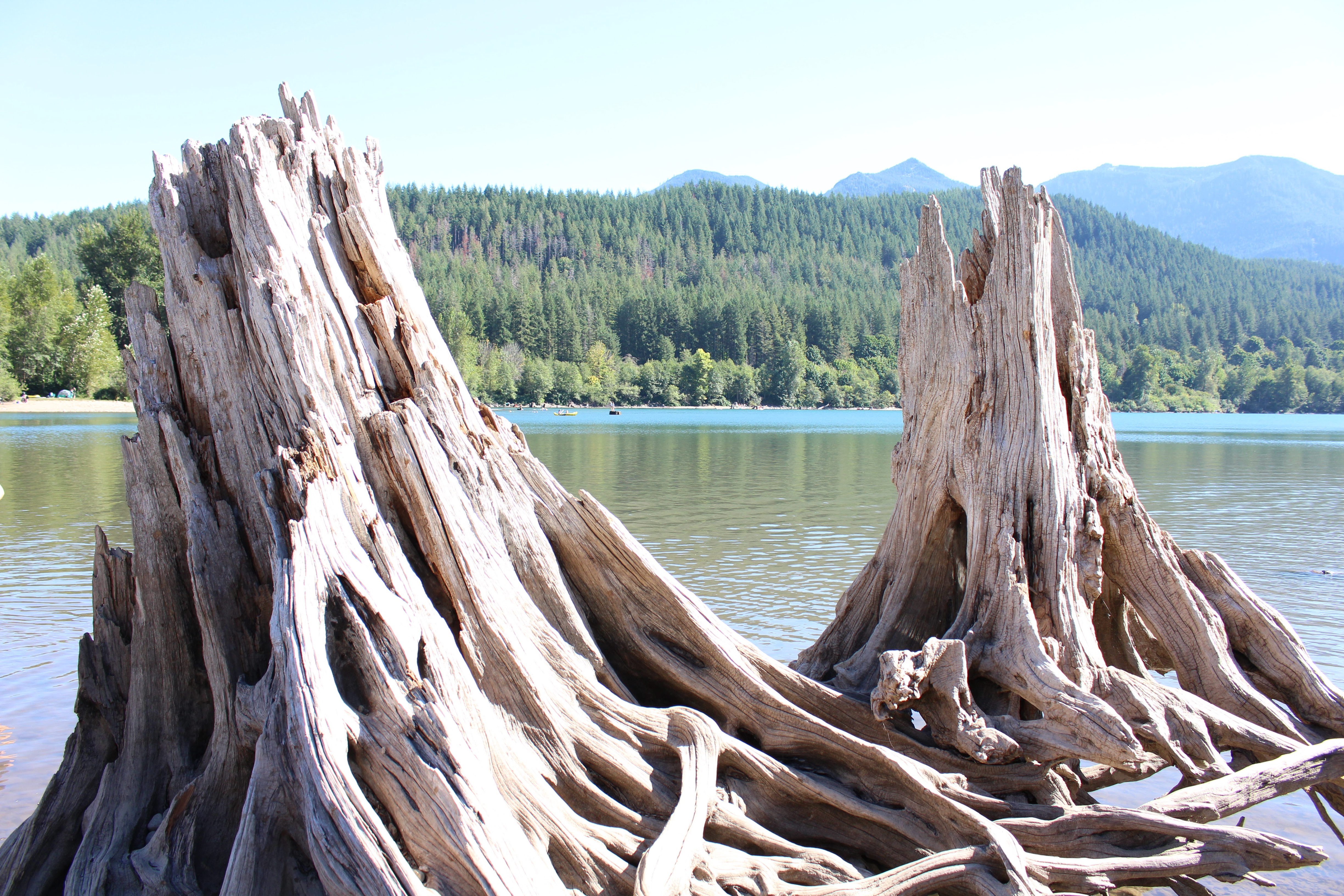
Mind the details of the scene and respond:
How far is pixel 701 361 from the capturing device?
400 feet

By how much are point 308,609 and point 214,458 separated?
1414 millimetres

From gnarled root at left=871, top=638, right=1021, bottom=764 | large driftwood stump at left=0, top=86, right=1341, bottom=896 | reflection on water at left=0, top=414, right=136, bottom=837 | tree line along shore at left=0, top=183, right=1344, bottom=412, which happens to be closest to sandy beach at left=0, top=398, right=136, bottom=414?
tree line along shore at left=0, top=183, right=1344, bottom=412

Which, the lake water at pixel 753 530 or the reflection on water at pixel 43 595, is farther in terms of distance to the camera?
the lake water at pixel 753 530

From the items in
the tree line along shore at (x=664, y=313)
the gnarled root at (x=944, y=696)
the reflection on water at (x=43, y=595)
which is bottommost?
the reflection on water at (x=43, y=595)

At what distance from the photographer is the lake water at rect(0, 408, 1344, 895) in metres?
7.33

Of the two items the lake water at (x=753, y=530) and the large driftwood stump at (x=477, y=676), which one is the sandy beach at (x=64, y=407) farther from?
the large driftwood stump at (x=477, y=676)

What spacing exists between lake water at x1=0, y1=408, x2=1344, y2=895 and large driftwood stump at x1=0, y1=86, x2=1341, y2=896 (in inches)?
54.0

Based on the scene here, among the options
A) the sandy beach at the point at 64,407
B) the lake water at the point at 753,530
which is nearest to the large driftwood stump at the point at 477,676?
the lake water at the point at 753,530

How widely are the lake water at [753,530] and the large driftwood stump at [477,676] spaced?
4.50 feet

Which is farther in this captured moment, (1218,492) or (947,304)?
(1218,492)

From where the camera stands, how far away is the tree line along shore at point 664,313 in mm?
76688

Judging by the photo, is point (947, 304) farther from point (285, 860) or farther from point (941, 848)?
point (285, 860)

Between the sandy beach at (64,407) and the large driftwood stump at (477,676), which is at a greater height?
the large driftwood stump at (477,676)

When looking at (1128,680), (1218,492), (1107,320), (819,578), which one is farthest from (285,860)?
(1107,320)
